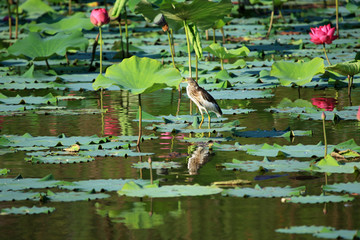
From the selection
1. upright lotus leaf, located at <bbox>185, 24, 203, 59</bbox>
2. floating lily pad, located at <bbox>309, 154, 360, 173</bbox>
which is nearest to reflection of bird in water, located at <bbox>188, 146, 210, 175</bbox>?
floating lily pad, located at <bbox>309, 154, 360, 173</bbox>

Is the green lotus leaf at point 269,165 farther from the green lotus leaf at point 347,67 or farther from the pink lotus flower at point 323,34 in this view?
the pink lotus flower at point 323,34

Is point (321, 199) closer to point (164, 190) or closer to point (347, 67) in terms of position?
point (164, 190)

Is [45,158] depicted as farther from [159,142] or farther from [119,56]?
[119,56]

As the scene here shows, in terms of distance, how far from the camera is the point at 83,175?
484 cm

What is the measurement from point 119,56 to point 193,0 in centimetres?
486

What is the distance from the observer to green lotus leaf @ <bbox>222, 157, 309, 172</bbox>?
4.71 m

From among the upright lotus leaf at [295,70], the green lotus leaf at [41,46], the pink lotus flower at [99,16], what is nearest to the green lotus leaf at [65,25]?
the green lotus leaf at [41,46]

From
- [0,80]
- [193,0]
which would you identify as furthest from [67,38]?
[193,0]

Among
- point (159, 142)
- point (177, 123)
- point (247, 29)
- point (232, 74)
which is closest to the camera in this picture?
point (159, 142)

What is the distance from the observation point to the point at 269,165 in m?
4.79

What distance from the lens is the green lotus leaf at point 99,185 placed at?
4.31m

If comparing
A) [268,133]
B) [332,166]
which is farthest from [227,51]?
[332,166]

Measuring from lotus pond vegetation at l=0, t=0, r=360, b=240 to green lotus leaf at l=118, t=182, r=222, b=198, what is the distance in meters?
0.01

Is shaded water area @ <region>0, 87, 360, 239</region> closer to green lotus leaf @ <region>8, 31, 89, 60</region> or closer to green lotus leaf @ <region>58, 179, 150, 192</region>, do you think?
green lotus leaf @ <region>58, 179, 150, 192</region>
